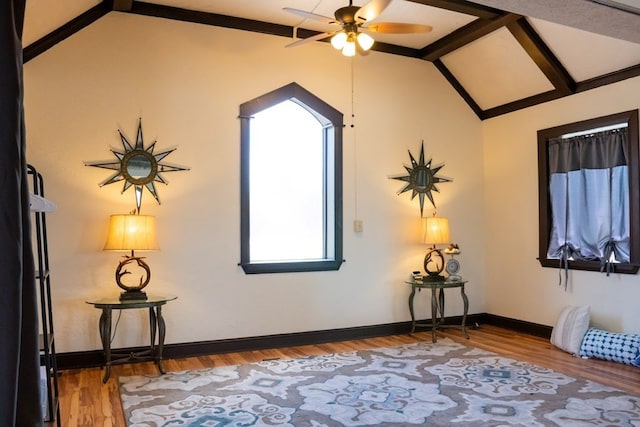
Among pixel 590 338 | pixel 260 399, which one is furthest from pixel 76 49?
pixel 590 338

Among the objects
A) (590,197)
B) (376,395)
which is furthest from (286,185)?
(590,197)

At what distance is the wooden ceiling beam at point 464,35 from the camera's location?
15.9 feet

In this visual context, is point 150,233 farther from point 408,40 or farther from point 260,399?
point 408,40

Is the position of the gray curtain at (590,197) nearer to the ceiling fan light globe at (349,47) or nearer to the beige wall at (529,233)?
the beige wall at (529,233)

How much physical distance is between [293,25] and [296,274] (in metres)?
2.58

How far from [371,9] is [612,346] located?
3.61 metres

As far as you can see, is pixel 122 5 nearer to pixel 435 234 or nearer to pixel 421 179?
pixel 421 179

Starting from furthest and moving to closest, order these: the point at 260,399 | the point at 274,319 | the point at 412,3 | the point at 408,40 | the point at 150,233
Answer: the point at 408,40, the point at 274,319, the point at 412,3, the point at 150,233, the point at 260,399

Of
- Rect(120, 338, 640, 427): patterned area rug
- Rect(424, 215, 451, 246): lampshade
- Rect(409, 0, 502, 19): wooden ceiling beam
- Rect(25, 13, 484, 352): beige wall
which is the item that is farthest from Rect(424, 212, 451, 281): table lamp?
Rect(409, 0, 502, 19): wooden ceiling beam

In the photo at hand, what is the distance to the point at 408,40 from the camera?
18.6 feet

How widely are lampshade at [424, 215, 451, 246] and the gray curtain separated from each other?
114cm

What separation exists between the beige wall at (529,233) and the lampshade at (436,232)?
975 millimetres

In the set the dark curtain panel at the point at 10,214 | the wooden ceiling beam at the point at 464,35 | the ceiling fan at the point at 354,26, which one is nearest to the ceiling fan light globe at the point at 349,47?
the ceiling fan at the point at 354,26

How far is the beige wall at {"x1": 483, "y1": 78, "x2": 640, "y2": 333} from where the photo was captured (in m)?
4.85
